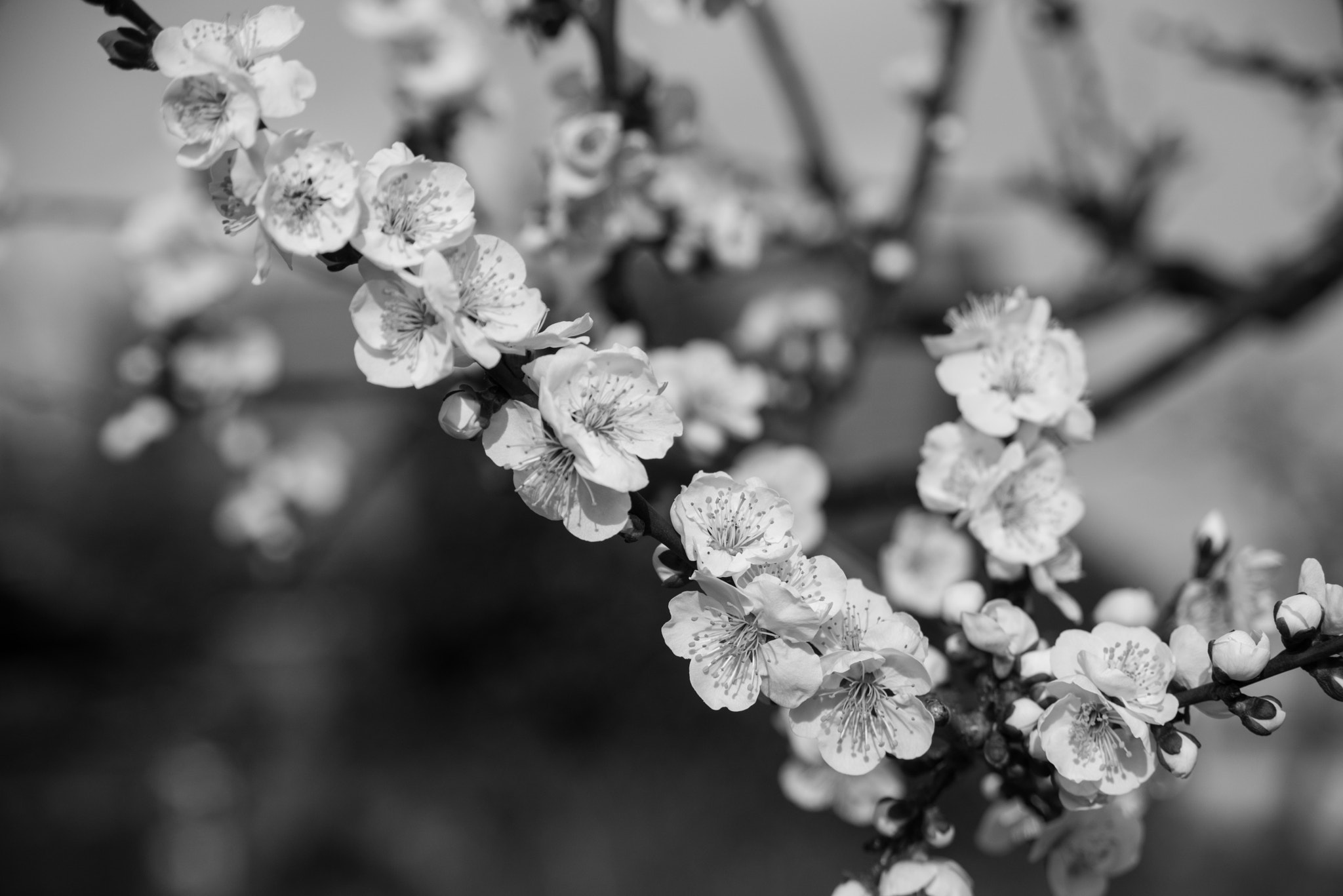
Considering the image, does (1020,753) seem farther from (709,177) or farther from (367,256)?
(709,177)

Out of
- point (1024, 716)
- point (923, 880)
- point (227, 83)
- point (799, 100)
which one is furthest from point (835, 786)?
point (799, 100)

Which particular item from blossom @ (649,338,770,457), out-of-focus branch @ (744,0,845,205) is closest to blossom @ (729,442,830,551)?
blossom @ (649,338,770,457)

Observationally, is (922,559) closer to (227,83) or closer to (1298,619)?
(1298,619)

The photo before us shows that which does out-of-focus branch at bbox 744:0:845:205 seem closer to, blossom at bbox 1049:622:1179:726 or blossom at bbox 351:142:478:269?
blossom at bbox 351:142:478:269

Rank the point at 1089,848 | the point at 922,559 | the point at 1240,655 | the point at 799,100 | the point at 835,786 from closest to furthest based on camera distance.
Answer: the point at 1240,655, the point at 1089,848, the point at 835,786, the point at 922,559, the point at 799,100

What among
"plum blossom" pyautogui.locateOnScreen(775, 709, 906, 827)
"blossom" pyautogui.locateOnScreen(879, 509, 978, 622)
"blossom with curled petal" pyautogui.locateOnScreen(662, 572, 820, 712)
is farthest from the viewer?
"blossom" pyautogui.locateOnScreen(879, 509, 978, 622)

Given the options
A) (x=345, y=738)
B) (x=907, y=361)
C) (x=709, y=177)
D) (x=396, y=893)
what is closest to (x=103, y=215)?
(x=709, y=177)

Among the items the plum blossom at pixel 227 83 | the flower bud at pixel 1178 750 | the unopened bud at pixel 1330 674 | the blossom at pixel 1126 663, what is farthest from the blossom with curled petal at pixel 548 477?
the unopened bud at pixel 1330 674
